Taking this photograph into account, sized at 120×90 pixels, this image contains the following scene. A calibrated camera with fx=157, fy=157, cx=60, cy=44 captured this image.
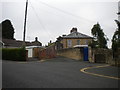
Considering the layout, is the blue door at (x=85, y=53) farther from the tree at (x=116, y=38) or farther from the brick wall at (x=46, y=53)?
the tree at (x=116, y=38)

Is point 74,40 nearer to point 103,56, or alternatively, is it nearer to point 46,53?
point 46,53

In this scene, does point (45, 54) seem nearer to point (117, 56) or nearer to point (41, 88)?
point (117, 56)

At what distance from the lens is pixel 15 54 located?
885 inches

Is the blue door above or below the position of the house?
below

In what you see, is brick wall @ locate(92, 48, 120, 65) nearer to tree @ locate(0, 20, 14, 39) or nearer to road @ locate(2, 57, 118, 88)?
road @ locate(2, 57, 118, 88)

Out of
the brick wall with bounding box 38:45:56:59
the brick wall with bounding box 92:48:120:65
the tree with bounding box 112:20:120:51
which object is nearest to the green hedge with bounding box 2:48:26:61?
the brick wall with bounding box 38:45:56:59

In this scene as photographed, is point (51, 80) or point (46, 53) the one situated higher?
point (46, 53)

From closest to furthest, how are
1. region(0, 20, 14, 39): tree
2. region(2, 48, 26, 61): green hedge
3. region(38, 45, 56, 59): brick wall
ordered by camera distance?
region(2, 48, 26, 61): green hedge → region(38, 45, 56, 59): brick wall → region(0, 20, 14, 39): tree

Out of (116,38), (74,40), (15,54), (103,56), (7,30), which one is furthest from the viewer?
(7,30)

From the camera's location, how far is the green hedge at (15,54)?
71.7 ft

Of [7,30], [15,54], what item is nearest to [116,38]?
[15,54]

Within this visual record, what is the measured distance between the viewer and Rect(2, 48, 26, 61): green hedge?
2184 centimetres

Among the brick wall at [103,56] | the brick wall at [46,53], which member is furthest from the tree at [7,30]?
the brick wall at [103,56]

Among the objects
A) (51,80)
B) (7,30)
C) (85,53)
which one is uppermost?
(7,30)
